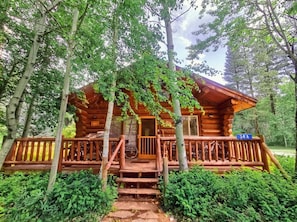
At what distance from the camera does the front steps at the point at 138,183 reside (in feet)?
13.5

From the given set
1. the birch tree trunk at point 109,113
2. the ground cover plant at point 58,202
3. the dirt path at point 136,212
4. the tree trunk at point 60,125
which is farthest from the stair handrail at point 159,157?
the tree trunk at point 60,125

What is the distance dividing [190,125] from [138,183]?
4.43 meters

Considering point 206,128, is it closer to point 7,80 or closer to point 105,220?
point 105,220

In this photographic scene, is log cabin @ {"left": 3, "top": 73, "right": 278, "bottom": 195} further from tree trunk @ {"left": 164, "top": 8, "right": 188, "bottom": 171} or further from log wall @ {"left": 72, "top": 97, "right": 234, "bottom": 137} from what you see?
tree trunk @ {"left": 164, "top": 8, "right": 188, "bottom": 171}

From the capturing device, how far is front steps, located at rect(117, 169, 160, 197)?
13.5 ft

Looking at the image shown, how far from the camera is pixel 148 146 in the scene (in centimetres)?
763

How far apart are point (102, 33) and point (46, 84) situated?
3838 millimetres

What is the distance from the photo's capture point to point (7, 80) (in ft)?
19.3

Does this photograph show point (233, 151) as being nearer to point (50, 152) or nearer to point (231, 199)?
point (231, 199)

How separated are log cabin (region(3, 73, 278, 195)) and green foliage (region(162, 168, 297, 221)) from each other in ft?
2.33

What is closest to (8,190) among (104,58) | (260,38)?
(104,58)

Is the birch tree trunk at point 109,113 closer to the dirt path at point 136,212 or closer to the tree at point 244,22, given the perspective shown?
the dirt path at point 136,212

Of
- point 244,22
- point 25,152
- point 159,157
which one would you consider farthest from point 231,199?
point 244,22

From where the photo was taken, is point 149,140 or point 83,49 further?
point 149,140
